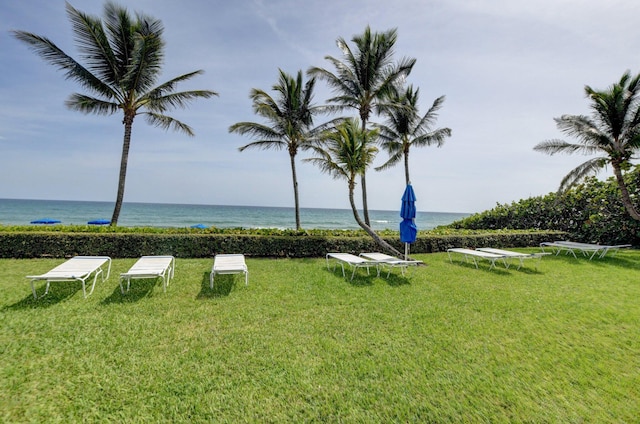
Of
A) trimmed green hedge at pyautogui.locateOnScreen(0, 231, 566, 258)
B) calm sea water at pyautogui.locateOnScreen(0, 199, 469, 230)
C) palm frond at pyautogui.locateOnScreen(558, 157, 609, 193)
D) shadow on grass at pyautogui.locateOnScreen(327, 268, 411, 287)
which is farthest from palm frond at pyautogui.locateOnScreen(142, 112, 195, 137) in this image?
palm frond at pyautogui.locateOnScreen(558, 157, 609, 193)

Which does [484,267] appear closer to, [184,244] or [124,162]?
[184,244]

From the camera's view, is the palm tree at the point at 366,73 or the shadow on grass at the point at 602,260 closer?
the shadow on grass at the point at 602,260

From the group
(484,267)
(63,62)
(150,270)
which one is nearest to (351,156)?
(484,267)

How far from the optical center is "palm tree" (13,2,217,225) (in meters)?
9.37

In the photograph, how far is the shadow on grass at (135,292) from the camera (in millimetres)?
5219

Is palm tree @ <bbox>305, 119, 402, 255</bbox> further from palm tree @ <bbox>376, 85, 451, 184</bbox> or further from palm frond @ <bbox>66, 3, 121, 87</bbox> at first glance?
palm frond @ <bbox>66, 3, 121, 87</bbox>

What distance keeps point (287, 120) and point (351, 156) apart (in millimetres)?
4598

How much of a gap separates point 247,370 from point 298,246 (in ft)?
22.2

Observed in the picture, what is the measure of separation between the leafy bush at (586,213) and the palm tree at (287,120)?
12.2m

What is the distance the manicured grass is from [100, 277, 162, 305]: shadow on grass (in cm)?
5

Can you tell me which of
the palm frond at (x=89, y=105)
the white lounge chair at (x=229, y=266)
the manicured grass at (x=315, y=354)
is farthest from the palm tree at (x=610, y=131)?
the palm frond at (x=89, y=105)

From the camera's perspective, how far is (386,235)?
11.3 m

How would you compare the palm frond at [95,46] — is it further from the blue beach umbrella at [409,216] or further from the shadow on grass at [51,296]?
the blue beach umbrella at [409,216]

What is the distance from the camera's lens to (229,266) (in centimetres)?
612
